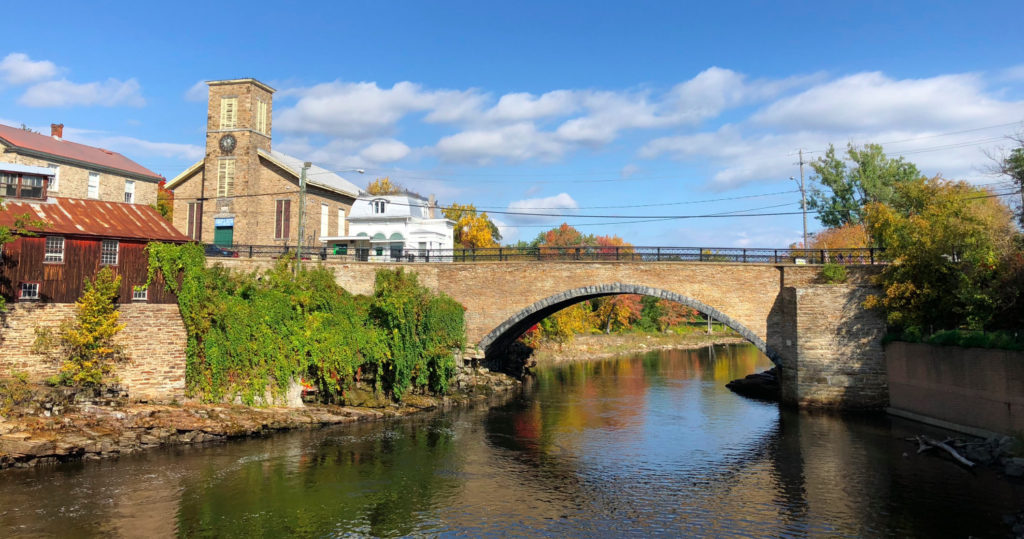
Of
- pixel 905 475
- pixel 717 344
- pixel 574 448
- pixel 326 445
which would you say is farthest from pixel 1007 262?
pixel 717 344

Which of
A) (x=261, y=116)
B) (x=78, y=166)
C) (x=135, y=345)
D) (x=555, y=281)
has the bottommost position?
(x=135, y=345)

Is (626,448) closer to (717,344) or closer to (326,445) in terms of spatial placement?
(326,445)

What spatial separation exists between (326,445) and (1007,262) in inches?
1212

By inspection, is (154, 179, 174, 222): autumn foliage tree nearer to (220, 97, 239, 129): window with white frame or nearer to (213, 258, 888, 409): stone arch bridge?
(220, 97, 239, 129): window with white frame

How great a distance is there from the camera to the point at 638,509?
2102 cm

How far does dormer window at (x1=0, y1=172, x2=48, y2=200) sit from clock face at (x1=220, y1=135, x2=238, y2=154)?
2067 centimetres

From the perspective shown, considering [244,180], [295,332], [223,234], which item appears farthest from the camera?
[223,234]

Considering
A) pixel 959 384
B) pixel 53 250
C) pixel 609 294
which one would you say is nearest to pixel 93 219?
pixel 53 250

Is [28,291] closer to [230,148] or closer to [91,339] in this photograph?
[91,339]

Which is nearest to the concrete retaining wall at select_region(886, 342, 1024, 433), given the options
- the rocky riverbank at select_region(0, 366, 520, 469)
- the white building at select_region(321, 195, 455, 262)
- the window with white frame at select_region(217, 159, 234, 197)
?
the rocky riverbank at select_region(0, 366, 520, 469)

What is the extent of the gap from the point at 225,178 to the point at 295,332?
80.2 ft

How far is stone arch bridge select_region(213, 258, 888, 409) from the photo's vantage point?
120 ft

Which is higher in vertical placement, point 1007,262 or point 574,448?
point 1007,262

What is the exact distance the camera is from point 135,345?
30500 millimetres
